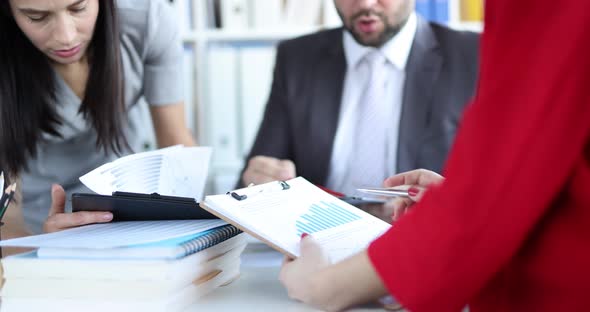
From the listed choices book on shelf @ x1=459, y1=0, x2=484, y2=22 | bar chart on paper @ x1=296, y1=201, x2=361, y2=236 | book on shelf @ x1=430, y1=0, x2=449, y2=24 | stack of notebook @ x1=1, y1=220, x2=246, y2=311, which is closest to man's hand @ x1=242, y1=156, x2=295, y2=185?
bar chart on paper @ x1=296, y1=201, x2=361, y2=236

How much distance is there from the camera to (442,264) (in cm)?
56

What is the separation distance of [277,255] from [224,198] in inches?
14.1

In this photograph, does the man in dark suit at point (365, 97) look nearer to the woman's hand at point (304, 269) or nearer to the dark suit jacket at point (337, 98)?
the dark suit jacket at point (337, 98)

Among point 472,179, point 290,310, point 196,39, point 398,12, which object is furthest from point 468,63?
point 472,179

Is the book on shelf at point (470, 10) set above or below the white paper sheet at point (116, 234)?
above

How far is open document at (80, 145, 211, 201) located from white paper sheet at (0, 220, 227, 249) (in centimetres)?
7

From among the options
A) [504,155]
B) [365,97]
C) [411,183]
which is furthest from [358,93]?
[504,155]

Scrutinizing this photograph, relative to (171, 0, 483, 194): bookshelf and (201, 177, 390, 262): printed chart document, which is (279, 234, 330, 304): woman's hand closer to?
(201, 177, 390, 262): printed chart document

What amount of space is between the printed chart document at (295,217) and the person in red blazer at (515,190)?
195 millimetres

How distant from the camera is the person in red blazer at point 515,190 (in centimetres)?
52

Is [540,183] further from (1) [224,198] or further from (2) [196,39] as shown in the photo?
(2) [196,39]

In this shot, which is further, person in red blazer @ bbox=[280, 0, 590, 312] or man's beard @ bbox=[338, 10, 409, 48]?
man's beard @ bbox=[338, 10, 409, 48]

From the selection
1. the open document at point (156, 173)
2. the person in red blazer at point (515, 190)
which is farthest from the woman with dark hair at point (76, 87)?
the person in red blazer at point (515, 190)

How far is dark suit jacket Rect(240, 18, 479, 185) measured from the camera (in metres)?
1.80
